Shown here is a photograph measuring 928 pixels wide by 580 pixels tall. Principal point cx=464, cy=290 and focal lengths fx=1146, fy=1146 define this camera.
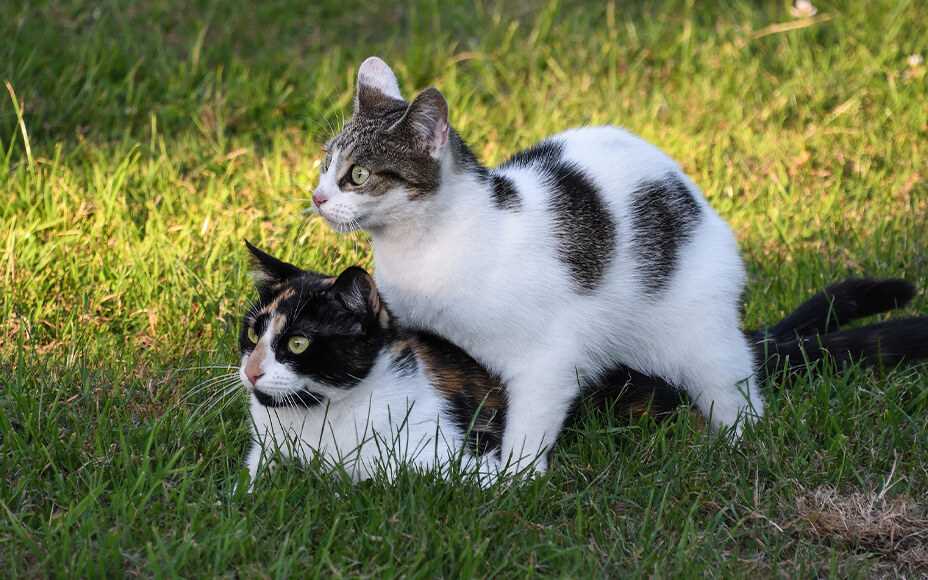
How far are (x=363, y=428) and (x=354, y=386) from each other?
4.6 inches

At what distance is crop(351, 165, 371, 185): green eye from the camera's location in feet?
11.0

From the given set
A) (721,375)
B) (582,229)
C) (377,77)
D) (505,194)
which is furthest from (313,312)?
(721,375)

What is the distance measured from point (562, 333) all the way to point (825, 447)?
2.76ft

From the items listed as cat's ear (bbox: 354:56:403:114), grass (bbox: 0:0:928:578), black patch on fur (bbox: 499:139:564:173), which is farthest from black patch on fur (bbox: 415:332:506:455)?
cat's ear (bbox: 354:56:403:114)

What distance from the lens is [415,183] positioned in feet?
10.9

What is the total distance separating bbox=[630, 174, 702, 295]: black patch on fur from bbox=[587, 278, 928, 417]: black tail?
33cm

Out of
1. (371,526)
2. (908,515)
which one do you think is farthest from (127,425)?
(908,515)

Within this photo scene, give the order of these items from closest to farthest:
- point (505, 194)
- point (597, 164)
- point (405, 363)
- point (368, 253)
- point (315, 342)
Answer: point (315, 342) → point (405, 363) → point (505, 194) → point (597, 164) → point (368, 253)

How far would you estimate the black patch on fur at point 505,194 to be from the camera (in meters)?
3.45

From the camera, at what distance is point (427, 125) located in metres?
3.35

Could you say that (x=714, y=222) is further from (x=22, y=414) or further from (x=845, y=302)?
(x=22, y=414)

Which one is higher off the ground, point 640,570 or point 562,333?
point 562,333

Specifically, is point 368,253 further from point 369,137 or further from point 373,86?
point 369,137

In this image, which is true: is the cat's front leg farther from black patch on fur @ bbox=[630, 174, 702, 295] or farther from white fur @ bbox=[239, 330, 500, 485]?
black patch on fur @ bbox=[630, 174, 702, 295]
